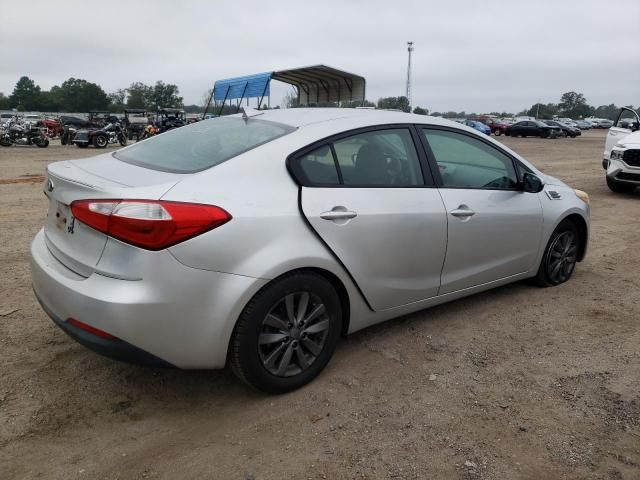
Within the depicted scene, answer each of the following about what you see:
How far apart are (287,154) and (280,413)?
1366 millimetres

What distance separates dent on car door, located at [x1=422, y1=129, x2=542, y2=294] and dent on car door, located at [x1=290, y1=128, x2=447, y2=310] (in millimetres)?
162

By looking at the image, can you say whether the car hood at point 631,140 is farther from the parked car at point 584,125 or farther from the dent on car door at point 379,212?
the parked car at point 584,125

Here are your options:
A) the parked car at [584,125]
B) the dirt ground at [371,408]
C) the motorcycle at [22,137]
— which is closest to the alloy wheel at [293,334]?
the dirt ground at [371,408]

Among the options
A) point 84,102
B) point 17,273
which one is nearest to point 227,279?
point 17,273

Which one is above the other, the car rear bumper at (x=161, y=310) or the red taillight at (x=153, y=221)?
the red taillight at (x=153, y=221)

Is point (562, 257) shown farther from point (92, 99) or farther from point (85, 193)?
point (92, 99)

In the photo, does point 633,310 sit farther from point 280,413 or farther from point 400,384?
point 280,413

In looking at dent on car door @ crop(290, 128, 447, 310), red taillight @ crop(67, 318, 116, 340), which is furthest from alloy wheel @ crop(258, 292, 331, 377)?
red taillight @ crop(67, 318, 116, 340)

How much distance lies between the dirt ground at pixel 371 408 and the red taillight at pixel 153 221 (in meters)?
0.98

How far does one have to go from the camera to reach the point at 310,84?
810 inches

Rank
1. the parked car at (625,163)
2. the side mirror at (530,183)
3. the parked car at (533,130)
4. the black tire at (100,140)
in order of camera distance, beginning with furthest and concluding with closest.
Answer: the parked car at (533,130) < the black tire at (100,140) < the parked car at (625,163) < the side mirror at (530,183)

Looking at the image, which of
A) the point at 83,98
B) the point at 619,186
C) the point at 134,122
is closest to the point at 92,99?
the point at 83,98

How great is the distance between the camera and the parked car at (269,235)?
242cm

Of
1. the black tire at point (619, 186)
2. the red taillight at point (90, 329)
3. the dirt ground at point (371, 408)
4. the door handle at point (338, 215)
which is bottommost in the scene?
the dirt ground at point (371, 408)
